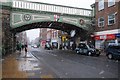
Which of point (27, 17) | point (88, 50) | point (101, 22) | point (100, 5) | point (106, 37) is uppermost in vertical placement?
point (100, 5)

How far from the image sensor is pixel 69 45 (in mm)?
63625

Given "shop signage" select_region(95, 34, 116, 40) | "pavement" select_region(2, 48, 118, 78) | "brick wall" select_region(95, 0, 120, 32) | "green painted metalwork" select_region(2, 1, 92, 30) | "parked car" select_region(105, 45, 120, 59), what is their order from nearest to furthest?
Answer: "pavement" select_region(2, 48, 118, 78) → "parked car" select_region(105, 45, 120, 59) → "brick wall" select_region(95, 0, 120, 32) → "green painted metalwork" select_region(2, 1, 92, 30) → "shop signage" select_region(95, 34, 116, 40)

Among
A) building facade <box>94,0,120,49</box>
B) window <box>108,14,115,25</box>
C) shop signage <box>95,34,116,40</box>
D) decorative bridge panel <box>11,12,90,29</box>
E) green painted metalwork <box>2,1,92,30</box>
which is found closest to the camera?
building facade <box>94,0,120,49</box>

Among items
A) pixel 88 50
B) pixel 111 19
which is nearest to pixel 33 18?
pixel 88 50

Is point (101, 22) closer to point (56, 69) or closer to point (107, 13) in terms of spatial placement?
point (107, 13)

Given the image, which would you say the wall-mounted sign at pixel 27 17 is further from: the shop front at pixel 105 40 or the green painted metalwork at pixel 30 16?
the shop front at pixel 105 40

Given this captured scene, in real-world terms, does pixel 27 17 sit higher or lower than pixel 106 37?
higher

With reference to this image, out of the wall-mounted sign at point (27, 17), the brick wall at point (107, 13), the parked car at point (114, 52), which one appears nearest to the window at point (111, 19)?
the brick wall at point (107, 13)

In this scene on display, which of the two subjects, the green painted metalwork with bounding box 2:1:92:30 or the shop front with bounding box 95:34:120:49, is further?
the green painted metalwork with bounding box 2:1:92:30

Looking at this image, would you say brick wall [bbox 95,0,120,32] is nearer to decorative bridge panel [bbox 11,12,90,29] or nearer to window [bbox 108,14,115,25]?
window [bbox 108,14,115,25]

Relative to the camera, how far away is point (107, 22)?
4153 cm

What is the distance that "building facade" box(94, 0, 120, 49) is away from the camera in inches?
1515

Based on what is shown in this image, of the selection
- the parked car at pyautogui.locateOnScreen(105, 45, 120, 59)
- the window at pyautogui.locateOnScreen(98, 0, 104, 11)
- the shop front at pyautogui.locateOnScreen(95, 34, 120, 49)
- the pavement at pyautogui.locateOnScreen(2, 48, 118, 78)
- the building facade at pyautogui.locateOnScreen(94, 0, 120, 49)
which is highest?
the window at pyautogui.locateOnScreen(98, 0, 104, 11)

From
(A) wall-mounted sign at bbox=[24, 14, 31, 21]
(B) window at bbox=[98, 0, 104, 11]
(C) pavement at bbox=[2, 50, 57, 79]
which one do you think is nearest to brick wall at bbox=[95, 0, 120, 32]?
(B) window at bbox=[98, 0, 104, 11]
